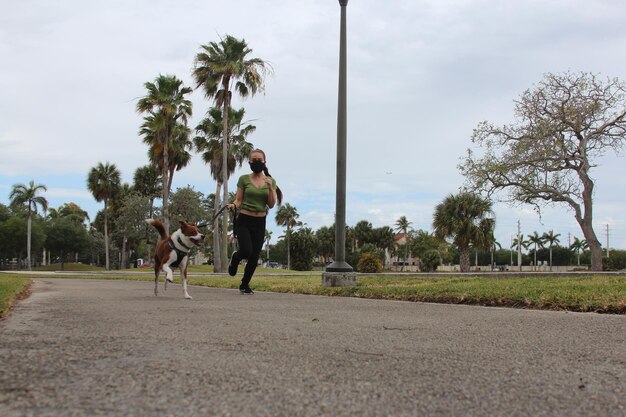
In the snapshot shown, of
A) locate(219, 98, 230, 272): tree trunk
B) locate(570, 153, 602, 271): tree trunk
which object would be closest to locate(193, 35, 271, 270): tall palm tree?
locate(219, 98, 230, 272): tree trunk

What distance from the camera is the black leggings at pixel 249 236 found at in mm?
8156

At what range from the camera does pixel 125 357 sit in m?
2.90

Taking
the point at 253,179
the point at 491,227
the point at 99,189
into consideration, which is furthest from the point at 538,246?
the point at 253,179

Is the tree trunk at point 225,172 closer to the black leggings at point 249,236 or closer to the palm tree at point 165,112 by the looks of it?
the palm tree at point 165,112

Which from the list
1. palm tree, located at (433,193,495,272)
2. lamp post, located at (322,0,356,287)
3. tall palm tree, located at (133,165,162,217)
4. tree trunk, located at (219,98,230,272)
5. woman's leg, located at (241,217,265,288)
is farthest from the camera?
tall palm tree, located at (133,165,162,217)

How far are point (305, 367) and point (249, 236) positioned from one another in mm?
5491

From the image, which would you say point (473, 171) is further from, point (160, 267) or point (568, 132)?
point (160, 267)

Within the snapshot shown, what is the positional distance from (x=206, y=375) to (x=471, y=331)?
93.4 inches

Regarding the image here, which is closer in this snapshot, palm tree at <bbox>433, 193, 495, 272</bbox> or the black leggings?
the black leggings

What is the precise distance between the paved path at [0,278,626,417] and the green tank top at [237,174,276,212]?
11.2 ft

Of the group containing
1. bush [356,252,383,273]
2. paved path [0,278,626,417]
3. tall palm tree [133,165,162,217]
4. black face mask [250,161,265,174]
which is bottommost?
bush [356,252,383,273]

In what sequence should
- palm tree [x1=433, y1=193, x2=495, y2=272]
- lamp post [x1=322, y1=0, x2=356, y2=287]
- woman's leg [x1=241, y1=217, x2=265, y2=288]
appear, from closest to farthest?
woman's leg [x1=241, y1=217, x2=265, y2=288], lamp post [x1=322, y1=0, x2=356, y2=287], palm tree [x1=433, y1=193, x2=495, y2=272]

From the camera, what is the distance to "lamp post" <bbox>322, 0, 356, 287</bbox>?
9.45m

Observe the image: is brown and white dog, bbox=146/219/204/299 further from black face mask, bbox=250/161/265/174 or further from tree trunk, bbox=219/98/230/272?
tree trunk, bbox=219/98/230/272
